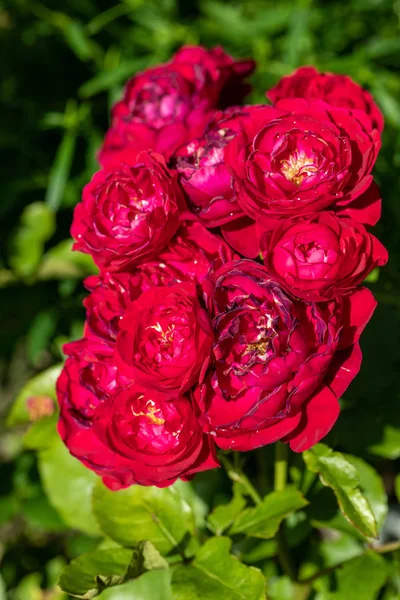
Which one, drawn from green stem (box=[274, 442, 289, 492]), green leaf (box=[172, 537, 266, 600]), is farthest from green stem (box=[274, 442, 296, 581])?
green leaf (box=[172, 537, 266, 600])

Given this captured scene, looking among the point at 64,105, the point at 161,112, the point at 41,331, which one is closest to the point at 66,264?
the point at 41,331

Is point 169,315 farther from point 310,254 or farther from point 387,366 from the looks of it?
point 387,366

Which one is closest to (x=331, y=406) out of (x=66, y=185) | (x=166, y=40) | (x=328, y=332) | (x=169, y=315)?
(x=328, y=332)

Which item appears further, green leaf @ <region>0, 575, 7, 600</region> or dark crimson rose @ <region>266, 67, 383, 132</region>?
green leaf @ <region>0, 575, 7, 600</region>

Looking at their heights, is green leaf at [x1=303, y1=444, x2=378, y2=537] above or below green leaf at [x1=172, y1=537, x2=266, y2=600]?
above

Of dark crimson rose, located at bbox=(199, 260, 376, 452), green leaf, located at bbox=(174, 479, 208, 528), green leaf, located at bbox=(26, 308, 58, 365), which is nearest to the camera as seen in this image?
dark crimson rose, located at bbox=(199, 260, 376, 452)

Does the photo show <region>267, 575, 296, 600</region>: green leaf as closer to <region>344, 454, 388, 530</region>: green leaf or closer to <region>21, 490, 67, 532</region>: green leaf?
<region>344, 454, 388, 530</region>: green leaf

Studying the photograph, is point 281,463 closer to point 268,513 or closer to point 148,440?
point 268,513
